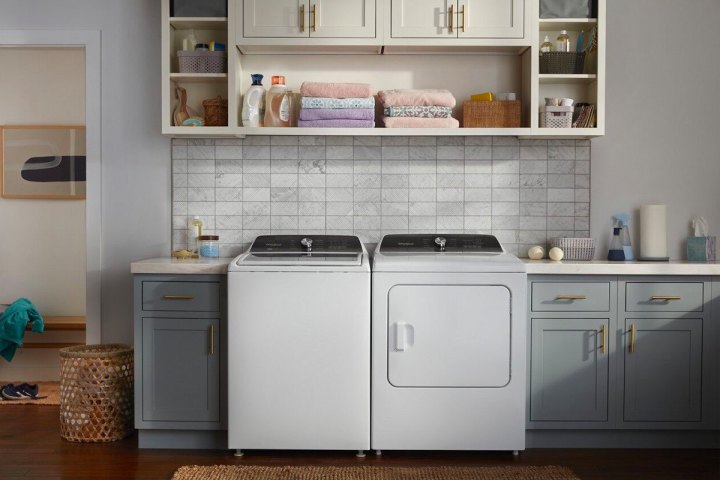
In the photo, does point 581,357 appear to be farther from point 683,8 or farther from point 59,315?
point 59,315

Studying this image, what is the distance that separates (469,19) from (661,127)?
114 centimetres

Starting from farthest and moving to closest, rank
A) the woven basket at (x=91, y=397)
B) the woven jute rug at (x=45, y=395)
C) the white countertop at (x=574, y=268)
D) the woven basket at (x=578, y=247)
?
the woven jute rug at (x=45, y=395) < the woven basket at (x=578, y=247) < the woven basket at (x=91, y=397) < the white countertop at (x=574, y=268)

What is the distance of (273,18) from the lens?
3525 millimetres

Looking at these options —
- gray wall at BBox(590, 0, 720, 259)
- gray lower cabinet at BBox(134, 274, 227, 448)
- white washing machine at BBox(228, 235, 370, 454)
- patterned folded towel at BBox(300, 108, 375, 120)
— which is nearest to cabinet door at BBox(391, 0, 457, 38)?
patterned folded towel at BBox(300, 108, 375, 120)

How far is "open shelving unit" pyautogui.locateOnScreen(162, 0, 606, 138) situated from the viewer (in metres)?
3.53

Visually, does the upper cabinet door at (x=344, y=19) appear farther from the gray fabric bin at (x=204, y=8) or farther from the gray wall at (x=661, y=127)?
the gray wall at (x=661, y=127)

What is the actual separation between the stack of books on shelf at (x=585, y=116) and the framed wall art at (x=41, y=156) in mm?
3066

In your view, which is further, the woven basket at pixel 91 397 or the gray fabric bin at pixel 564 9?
the gray fabric bin at pixel 564 9

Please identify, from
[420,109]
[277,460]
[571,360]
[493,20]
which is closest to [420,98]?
[420,109]

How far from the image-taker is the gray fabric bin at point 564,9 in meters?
3.56

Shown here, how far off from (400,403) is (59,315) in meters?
2.78

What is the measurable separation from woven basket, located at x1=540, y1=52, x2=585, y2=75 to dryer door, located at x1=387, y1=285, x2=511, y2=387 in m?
1.10

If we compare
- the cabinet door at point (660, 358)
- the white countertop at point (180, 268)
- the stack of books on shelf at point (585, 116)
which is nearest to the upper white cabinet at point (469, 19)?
the stack of books on shelf at point (585, 116)

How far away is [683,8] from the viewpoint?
12.5 feet
